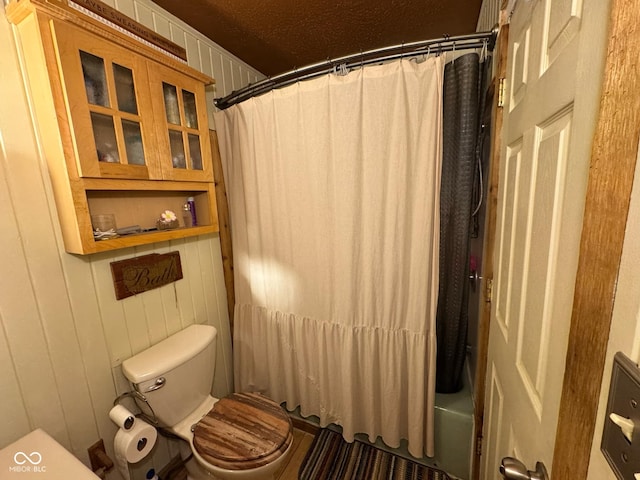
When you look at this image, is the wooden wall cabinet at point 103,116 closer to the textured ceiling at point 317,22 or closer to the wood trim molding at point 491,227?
the textured ceiling at point 317,22

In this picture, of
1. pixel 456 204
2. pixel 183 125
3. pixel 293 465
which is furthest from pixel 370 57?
pixel 293 465

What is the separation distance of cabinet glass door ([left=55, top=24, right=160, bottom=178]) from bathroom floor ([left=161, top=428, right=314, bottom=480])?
1.60 metres

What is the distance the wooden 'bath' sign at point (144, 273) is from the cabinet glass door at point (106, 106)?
1.40ft

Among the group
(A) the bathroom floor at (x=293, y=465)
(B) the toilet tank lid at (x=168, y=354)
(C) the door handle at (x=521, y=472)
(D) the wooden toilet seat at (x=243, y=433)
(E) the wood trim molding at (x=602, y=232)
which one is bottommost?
(A) the bathroom floor at (x=293, y=465)

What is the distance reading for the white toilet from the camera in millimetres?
1069

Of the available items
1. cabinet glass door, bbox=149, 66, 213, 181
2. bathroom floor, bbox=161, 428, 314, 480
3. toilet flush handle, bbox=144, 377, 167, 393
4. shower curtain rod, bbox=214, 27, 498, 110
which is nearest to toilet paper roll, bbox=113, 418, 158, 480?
toilet flush handle, bbox=144, 377, 167, 393

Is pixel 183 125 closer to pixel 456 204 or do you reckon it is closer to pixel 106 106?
pixel 106 106

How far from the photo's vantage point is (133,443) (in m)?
1.11

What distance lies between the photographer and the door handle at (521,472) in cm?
48

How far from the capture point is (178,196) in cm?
151

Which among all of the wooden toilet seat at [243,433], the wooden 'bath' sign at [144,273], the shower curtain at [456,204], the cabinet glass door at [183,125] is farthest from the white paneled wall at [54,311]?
the shower curtain at [456,204]

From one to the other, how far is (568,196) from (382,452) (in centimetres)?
167

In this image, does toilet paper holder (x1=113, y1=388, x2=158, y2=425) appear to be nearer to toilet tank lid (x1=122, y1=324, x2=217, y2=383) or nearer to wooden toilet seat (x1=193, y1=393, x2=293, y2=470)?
toilet tank lid (x1=122, y1=324, x2=217, y2=383)

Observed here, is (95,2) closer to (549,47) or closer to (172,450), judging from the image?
(549,47)
